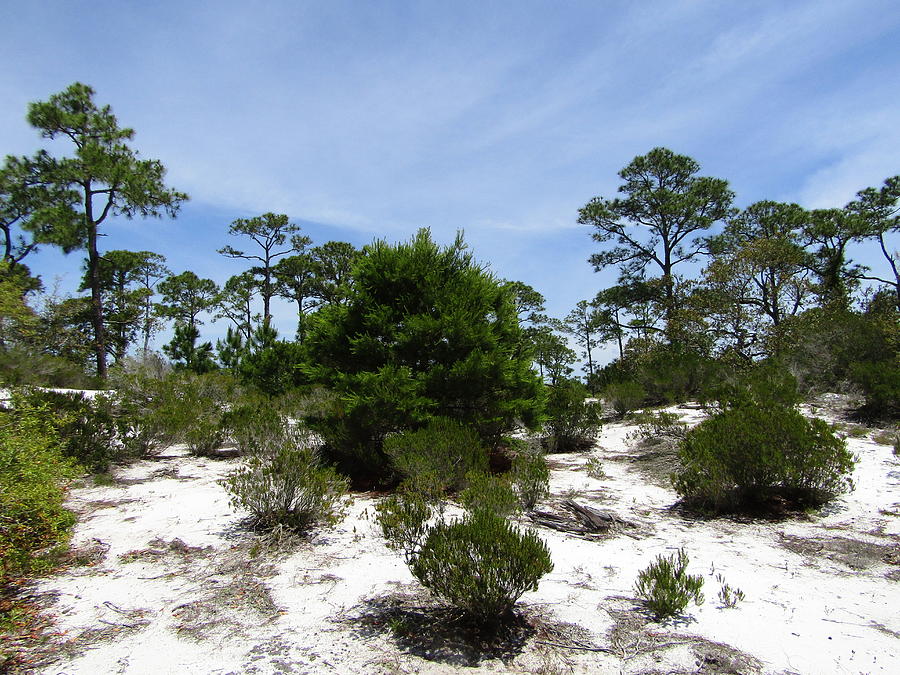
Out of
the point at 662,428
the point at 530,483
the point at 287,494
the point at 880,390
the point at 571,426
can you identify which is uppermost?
the point at 880,390

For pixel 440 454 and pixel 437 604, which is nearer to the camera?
pixel 437 604

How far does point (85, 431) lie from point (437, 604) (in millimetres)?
6786

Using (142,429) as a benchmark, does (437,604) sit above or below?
below

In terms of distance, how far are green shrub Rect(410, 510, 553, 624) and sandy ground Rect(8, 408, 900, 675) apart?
25 cm

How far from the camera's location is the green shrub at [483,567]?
8.96 feet

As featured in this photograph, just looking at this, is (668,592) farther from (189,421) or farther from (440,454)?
(189,421)

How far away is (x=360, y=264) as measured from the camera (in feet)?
25.3

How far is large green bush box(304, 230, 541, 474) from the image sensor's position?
6773mm

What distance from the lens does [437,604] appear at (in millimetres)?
3213

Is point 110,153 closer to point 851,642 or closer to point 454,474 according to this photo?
point 454,474

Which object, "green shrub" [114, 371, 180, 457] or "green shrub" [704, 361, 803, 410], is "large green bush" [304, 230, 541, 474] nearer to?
"green shrub" [114, 371, 180, 457]

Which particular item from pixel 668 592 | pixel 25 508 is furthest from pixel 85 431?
pixel 668 592

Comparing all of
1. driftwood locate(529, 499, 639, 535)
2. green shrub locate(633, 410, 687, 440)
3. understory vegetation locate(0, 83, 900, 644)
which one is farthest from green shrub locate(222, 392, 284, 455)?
green shrub locate(633, 410, 687, 440)

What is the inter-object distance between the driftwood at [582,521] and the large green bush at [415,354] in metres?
2.20
